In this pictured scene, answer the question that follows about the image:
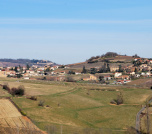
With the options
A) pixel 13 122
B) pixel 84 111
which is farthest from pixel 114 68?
pixel 13 122

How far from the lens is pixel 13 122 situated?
38938 millimetres

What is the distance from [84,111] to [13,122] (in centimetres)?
1624

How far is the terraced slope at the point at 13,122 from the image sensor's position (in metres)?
33.8

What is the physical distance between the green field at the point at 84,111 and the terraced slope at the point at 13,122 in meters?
1.45

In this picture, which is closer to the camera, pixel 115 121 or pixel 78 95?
pixel 115 121

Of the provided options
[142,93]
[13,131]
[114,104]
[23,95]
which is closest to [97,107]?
[114,104]

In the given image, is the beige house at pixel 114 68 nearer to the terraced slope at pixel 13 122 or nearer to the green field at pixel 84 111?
the green field at pixel 84 111

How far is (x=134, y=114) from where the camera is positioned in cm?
5128

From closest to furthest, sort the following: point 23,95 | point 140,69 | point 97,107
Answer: point 97,107
point 23,95
point 140,69

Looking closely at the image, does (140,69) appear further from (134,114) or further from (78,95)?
(134,114)

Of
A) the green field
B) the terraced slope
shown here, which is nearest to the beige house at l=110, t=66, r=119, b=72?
the green field

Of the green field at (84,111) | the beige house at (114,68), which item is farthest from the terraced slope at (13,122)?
the beige house at (114,68)

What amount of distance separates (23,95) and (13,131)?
27.6 meters

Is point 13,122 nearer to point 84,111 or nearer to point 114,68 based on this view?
point 84,111
